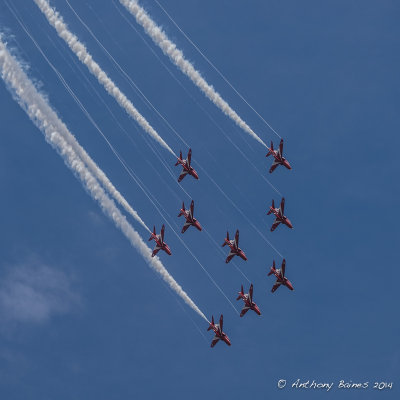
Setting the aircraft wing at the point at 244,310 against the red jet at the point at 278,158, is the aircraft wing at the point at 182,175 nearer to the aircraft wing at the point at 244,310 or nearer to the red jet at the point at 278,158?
the red jet at the point at 278,158

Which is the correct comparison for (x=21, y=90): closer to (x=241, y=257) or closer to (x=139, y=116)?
(x=139, y=116)

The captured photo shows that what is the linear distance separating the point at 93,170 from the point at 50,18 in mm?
11166

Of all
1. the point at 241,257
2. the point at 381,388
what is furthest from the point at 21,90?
the point at 381,388

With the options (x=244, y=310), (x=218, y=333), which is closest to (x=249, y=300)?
(x=244, y=310)

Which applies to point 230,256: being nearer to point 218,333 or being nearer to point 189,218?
point 189,218

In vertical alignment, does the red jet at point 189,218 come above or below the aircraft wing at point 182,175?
below

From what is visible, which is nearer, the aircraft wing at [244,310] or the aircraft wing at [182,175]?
the aircraft wing at [182,175]

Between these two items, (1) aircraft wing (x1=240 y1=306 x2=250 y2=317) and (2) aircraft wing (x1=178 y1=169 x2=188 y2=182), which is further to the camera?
(1) aircraft wing (x1=240 y1=306 x2=250 y2=317)

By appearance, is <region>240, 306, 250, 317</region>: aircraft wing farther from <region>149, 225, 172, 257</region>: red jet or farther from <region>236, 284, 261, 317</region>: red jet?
<region>149, 225, 172, 257</region>: red jet

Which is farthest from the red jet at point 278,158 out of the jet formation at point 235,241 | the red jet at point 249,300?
the red jet at point 249,300

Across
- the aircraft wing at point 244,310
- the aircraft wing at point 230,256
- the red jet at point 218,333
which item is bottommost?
the red jet at point 218,333

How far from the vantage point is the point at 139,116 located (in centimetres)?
8138

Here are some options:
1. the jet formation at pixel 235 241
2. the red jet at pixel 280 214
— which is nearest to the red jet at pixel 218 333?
the jet formation at pixel 235 241

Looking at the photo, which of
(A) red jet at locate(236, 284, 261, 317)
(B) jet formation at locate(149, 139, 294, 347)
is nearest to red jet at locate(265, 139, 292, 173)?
(B) jet formation at locate(149, 139, 294, 347)
